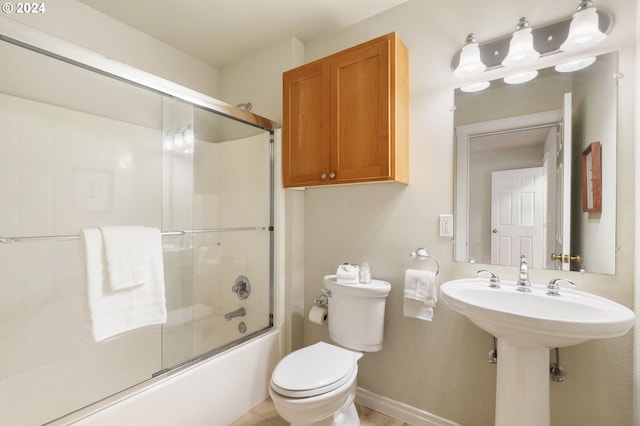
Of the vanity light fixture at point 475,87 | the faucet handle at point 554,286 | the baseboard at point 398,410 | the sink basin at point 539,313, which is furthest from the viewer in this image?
the baseboard at point 398,410

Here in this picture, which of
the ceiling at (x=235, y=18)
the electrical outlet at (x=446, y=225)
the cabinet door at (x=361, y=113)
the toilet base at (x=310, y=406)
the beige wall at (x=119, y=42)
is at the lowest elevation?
the toilet base at (x=310, y=406)

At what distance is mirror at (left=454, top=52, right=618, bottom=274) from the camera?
1.24 metres

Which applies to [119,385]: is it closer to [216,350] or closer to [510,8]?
[216,350]

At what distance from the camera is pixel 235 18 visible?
193cm

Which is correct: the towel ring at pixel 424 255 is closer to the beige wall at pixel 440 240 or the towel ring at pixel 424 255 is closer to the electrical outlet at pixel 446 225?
the beige wall at pixel 440 240

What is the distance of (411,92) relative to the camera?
5.61 ft

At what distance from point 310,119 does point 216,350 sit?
1.50 meters

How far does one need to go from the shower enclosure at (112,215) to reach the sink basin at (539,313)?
1.33 meters

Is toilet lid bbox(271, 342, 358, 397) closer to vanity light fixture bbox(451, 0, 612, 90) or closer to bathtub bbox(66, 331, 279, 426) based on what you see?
bathtub bbox(66, 331, 279, 426)

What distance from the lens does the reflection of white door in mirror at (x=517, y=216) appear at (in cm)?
137

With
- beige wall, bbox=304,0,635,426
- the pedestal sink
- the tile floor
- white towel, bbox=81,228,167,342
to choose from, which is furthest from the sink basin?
white towel, bbox=81,228,167,342

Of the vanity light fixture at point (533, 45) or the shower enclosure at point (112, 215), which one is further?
the shower enclosure at point (112, 215)

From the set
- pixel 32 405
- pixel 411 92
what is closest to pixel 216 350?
pixel 32 405

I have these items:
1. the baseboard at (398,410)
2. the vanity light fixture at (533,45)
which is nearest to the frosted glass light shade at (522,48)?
the vanity light fixture at (533,45)
